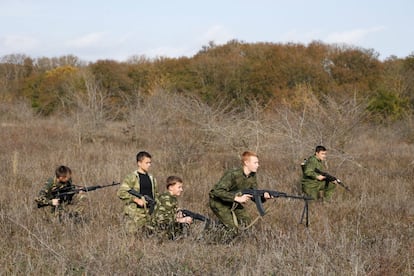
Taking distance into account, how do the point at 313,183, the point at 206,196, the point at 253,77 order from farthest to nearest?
the point at 253,77 < the point at 206,196 < the point at 313,183

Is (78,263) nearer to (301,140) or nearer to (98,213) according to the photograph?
(98,213)

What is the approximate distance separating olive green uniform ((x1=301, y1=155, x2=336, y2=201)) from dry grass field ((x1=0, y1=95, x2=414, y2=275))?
1.12 feet

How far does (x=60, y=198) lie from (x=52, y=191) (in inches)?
5.5

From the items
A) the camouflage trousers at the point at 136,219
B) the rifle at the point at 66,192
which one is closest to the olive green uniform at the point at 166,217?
the camouflage trousers at the point at 136,219

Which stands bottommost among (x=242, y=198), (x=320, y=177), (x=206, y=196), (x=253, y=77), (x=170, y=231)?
(x=206, y=196)

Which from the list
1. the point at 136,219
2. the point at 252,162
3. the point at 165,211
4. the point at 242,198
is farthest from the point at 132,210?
the point at 252,162

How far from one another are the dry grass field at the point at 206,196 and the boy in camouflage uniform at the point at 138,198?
0.69 feet

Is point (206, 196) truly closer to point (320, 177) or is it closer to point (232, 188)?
point (320, 177)

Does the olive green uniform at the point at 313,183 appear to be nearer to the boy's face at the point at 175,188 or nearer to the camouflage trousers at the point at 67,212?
the boy's face at the point at 175,188

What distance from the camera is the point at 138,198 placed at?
20.5ft

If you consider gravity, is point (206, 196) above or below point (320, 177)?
below

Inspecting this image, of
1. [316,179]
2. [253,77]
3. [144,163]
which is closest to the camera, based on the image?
[144,163]

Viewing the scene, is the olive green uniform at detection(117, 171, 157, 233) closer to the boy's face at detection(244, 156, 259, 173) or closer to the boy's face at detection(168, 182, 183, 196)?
the boy's face at detection(168, 182, 183, 196)

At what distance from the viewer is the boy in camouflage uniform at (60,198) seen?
6.69 m
